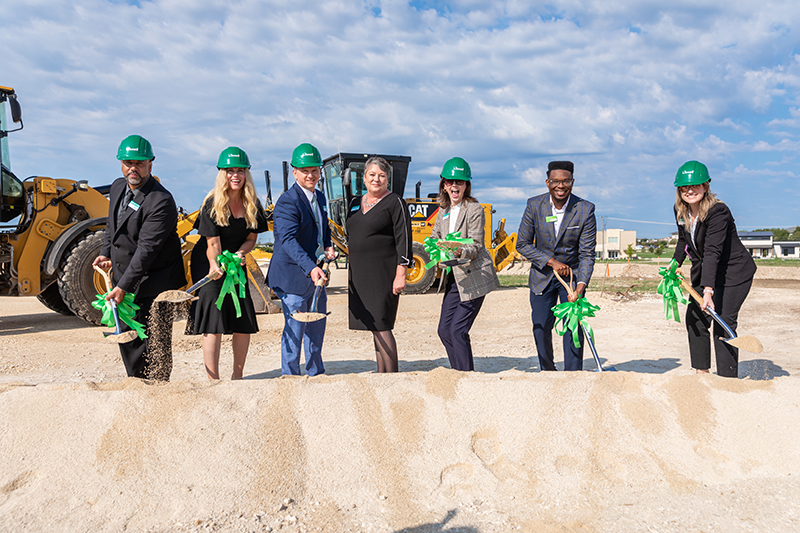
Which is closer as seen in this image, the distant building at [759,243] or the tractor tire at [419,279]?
the tractor tire at [419,279]

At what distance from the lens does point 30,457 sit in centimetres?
260

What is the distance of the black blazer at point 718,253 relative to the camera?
145 inches

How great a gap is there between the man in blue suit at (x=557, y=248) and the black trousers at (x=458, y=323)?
0.48 m

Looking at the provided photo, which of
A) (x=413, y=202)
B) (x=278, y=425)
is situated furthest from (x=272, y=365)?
(x=413, y=202)

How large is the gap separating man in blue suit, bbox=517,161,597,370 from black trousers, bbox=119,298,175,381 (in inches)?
99.6

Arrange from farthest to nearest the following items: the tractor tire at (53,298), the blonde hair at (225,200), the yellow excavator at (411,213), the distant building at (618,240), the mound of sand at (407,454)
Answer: the distant building at (618,240), the yellow excavator at (411,213), the tractor tire at (53,298), the blonde hair at (225,200), the mound of sand at (407,454)

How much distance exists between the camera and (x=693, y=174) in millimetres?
3740

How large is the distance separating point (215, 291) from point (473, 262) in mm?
1766

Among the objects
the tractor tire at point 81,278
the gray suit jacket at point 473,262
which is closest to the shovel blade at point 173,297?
the gray suit jacket at point 473,262

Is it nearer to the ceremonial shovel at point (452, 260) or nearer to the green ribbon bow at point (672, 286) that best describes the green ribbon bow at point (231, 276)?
the ceremonial shovel at point (452, 260)

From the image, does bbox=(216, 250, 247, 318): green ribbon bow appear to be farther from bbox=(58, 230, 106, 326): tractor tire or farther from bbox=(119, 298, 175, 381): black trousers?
bbox=(58, 230, 106, 326): tractor tire

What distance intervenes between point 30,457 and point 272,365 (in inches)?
115

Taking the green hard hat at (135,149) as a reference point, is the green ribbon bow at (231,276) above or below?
below

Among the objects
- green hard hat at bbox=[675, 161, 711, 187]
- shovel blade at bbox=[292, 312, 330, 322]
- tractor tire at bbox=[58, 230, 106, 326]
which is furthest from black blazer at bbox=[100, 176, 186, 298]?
tractor tire at bbox=[58, 230, 106, 326]
